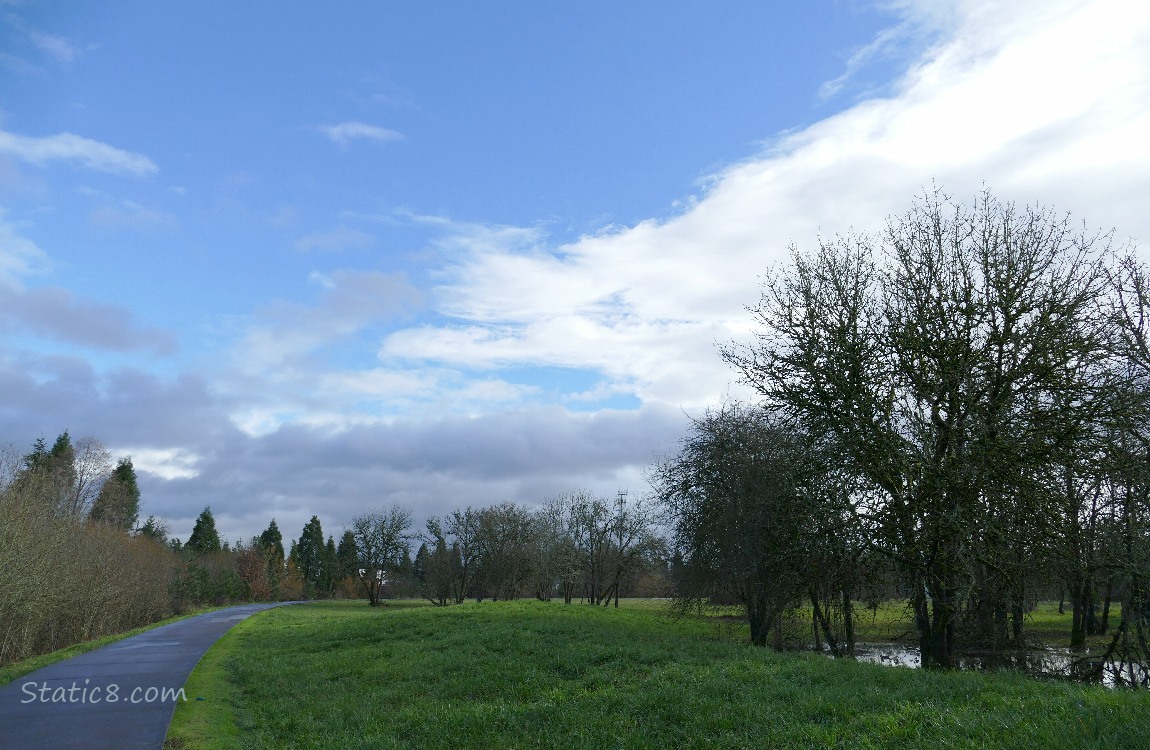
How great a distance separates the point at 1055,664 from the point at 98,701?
74.2ft

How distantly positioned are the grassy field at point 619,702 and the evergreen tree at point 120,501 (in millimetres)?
52448

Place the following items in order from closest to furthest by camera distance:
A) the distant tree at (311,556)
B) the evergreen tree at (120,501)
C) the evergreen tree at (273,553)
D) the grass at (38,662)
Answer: the grass at (38,662) < the evergreen tree at (120,501) < the evergreen tree at (273,553) < the distant tree at (311,556)

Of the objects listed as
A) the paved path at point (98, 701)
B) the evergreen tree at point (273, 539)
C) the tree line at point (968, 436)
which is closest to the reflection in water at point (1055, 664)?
the tree line at point (968, 436)

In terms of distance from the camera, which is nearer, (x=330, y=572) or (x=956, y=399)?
(x=956, y=399)

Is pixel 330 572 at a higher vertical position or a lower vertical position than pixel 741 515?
lower

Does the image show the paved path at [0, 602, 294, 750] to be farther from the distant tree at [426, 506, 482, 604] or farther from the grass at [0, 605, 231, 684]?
the distant tree at [426, 506, 482, 604]

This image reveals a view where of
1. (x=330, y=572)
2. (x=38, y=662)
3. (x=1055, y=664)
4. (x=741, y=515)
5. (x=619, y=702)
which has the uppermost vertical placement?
(x=741, y=515)

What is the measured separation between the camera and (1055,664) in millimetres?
18172

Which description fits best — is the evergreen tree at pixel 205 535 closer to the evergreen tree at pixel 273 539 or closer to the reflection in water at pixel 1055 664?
the evergreen tree at pixel 273 539

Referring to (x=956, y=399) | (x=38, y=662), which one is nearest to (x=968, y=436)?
(x=956, y=399)

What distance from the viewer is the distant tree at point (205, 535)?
10231cm

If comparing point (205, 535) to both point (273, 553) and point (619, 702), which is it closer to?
point (273, 553)

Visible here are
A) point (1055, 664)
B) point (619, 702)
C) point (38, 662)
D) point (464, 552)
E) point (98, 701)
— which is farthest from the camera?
point (464, 552)

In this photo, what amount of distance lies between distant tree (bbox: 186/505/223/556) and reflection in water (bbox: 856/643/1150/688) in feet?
335
